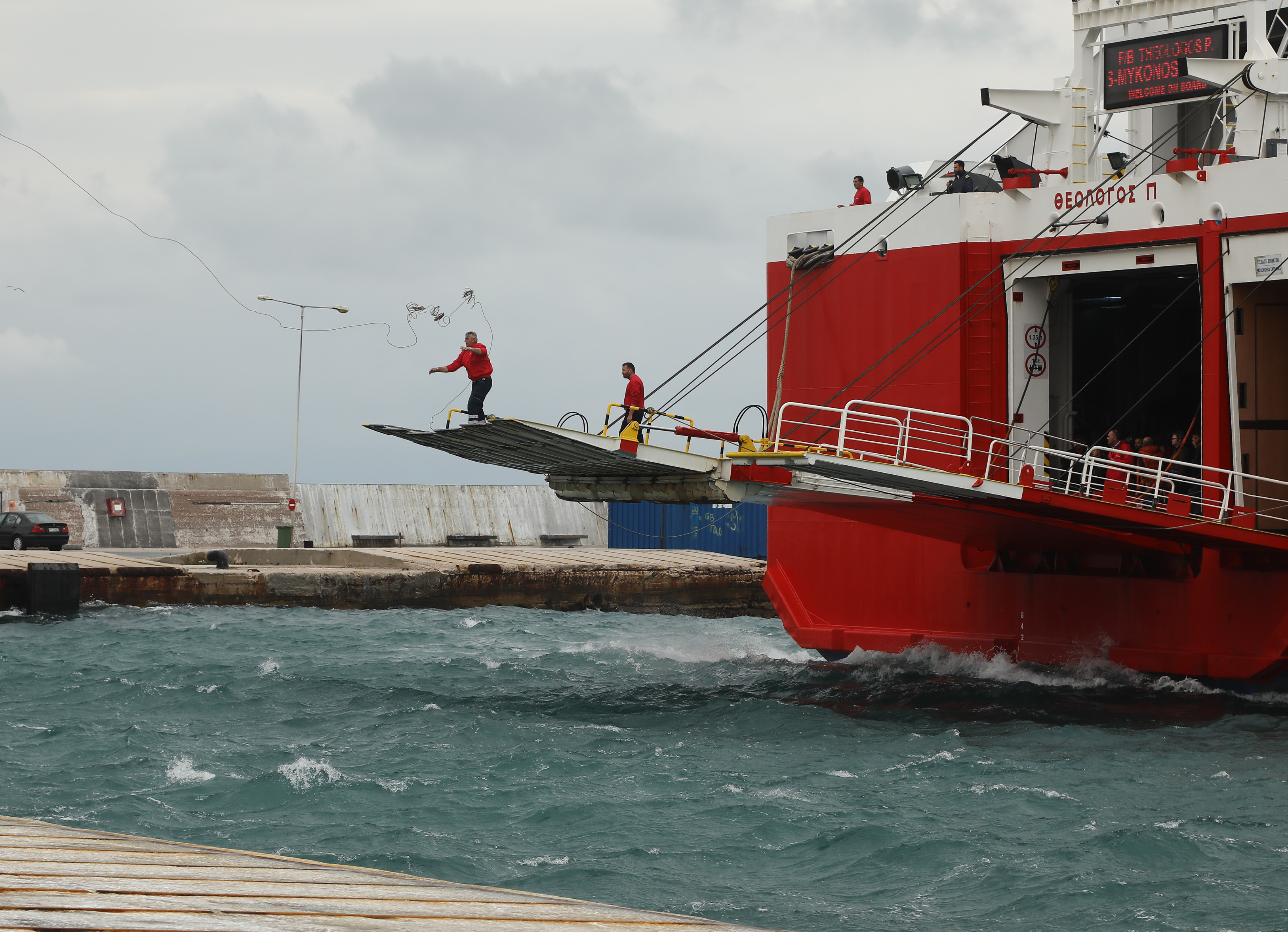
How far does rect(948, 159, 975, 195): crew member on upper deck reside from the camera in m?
21.6

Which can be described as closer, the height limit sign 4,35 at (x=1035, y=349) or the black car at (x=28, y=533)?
the height limit sign 4,35 at (x=1035, y=349)

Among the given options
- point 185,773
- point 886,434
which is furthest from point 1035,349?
point 185,773

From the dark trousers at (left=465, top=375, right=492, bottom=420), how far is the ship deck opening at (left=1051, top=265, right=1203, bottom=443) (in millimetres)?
10858

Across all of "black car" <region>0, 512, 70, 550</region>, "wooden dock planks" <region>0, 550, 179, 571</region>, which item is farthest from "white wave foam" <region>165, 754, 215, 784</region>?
"black car" <region>0, 512, 70, 550</region>

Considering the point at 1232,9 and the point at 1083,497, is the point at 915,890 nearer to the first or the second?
the point at 1083,497

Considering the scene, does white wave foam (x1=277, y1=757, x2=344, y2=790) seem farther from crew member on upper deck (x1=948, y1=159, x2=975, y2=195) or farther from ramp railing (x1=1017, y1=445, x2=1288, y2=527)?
crew member on upper deck (x1=948, y1=159, x2=975, y2=195)

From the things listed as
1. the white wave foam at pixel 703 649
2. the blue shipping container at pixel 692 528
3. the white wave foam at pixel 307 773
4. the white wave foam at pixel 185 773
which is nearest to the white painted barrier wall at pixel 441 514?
the blue shipping container at pixel 692 528

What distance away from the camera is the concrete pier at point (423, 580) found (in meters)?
31.9

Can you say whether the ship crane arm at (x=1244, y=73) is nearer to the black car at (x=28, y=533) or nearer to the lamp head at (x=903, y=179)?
the lamp head at (x=903, y=179)

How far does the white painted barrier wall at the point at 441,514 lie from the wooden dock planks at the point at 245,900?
39565mm

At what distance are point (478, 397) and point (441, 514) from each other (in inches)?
1325

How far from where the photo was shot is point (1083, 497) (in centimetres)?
1703

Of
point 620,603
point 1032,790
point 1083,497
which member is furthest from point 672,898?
point 620,603

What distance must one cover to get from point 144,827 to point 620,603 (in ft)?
83.8
